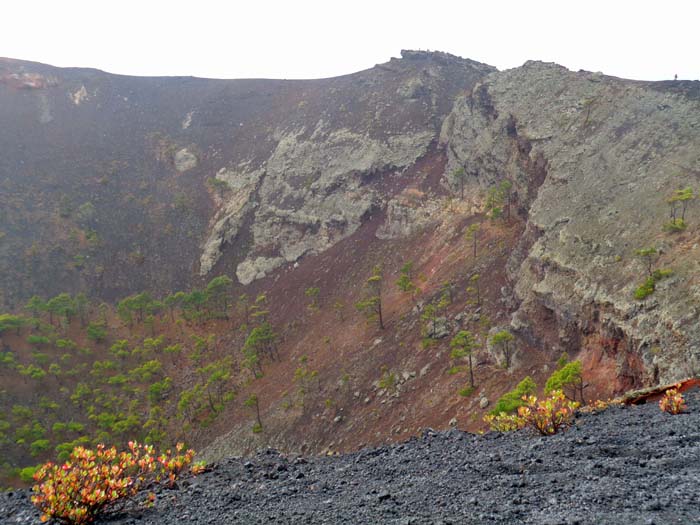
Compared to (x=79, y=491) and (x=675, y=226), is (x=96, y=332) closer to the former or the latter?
(x=79, y=491)

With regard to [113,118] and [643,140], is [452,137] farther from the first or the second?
[113,118]

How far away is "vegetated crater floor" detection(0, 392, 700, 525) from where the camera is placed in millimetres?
6289

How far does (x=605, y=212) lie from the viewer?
80.1 feet

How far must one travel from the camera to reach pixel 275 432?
31.8 m

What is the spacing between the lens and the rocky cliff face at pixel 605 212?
1797 centimetres

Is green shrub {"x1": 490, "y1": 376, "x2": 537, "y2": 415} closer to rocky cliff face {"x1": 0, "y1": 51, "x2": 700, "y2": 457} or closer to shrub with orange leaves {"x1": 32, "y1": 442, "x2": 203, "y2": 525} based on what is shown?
rocky cliff face {"x1": 0, "y1": 51, "x2": 700, "y2": 457}

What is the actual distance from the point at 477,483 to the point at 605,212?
2050 centimetres

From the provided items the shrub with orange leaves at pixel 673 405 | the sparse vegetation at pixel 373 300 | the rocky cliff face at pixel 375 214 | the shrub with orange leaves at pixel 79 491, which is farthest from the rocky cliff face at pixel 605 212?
the shrub with orange leaves at pixel 79 491

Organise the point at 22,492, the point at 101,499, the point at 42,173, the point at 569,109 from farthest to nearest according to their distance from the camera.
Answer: the point at 42,173 < the point at 569,109 < the point at 22,492 < the point at 101,499

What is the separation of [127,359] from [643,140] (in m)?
43.3

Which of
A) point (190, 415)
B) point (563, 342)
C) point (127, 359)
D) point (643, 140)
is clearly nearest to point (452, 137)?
point (643, 140)

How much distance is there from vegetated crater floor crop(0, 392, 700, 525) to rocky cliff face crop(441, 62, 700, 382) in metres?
6.60

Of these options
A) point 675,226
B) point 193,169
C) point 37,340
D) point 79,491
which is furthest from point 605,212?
A: point 193,169

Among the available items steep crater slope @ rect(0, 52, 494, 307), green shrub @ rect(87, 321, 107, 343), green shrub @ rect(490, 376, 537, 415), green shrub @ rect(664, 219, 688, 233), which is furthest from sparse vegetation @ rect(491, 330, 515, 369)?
green shrub @ rect(87, 321, 107, 343)
